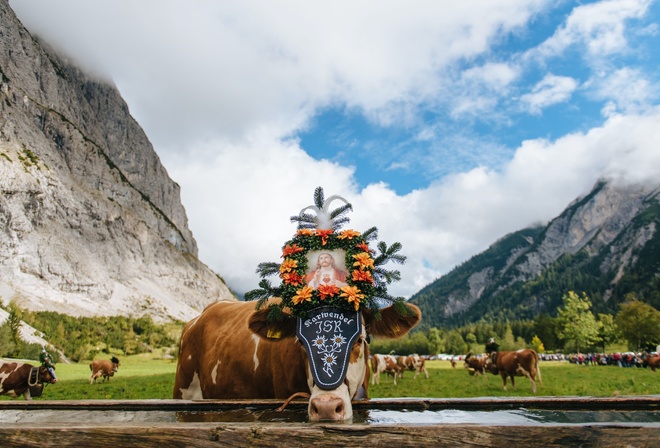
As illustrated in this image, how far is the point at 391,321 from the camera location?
576 cm

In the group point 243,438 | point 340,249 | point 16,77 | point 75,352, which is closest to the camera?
point 243,438

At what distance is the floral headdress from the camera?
16.0 feet

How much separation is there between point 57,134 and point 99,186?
18622mm

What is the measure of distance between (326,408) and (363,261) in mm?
2167

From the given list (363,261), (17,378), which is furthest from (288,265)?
(17,378)

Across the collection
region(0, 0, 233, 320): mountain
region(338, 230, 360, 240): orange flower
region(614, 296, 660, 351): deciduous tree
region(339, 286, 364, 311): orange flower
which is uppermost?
region(0, 0, 233, 320): mountain

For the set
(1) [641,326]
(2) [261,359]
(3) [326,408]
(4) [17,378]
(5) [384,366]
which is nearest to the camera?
(3) [326,408]

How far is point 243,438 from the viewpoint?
2238 mm

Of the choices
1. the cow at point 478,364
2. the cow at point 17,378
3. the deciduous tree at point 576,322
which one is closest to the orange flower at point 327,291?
the cow at point 17,378

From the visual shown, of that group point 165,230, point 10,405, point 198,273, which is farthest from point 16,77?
point 10,405

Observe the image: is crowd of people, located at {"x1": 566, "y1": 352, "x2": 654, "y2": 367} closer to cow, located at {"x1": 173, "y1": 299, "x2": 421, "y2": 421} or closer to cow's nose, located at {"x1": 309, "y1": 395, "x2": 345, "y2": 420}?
cow, located at {"x1": 173, "y1": 299, "x2": 421, "y2": 421}

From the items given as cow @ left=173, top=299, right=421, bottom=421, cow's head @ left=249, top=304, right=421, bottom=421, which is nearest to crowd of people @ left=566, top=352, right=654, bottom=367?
cow's head @ left=249, top=304, right=421, bottom=421

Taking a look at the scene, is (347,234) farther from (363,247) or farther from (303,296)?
(303,296)

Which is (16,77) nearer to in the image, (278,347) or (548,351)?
(278,347)
